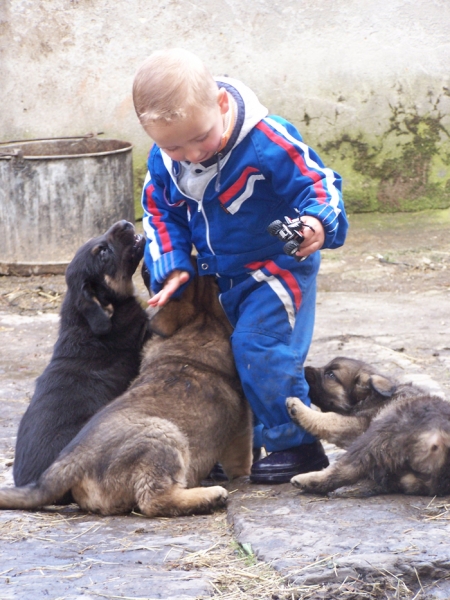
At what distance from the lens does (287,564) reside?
2.96 m

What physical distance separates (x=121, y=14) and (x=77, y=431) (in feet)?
24.2

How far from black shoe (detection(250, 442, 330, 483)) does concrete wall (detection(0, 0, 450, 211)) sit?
7051 millimetres

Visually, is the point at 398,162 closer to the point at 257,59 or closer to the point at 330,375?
the point at 257,59

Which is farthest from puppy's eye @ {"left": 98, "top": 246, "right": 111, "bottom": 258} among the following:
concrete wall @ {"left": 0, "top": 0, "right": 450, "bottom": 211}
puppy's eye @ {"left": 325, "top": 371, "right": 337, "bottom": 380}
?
concrete wall @ {"left": 0, "top": 0, "right": 450, "bottom": 211}

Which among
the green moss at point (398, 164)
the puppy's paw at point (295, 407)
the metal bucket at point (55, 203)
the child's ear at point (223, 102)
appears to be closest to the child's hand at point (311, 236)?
the child's ear at point (223, 102)

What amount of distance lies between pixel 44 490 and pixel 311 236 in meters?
1.57

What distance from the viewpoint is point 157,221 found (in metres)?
4.36

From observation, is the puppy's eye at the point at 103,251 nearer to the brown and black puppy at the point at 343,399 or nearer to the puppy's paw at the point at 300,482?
the brown and black puppy at the point at 343,399

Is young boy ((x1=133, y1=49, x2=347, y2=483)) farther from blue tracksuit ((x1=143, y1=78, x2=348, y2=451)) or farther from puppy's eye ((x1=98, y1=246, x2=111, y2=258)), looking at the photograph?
puppy's eye ((x1=98, y1=246, x2=111, y2=258))

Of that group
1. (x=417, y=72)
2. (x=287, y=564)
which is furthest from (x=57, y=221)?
(x=287, y=564)

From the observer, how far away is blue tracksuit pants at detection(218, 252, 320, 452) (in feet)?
13.2

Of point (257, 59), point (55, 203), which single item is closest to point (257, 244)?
point (55, 203)

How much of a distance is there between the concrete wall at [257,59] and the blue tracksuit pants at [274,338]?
22.2 ft

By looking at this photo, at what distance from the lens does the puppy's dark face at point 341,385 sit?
4.35m
